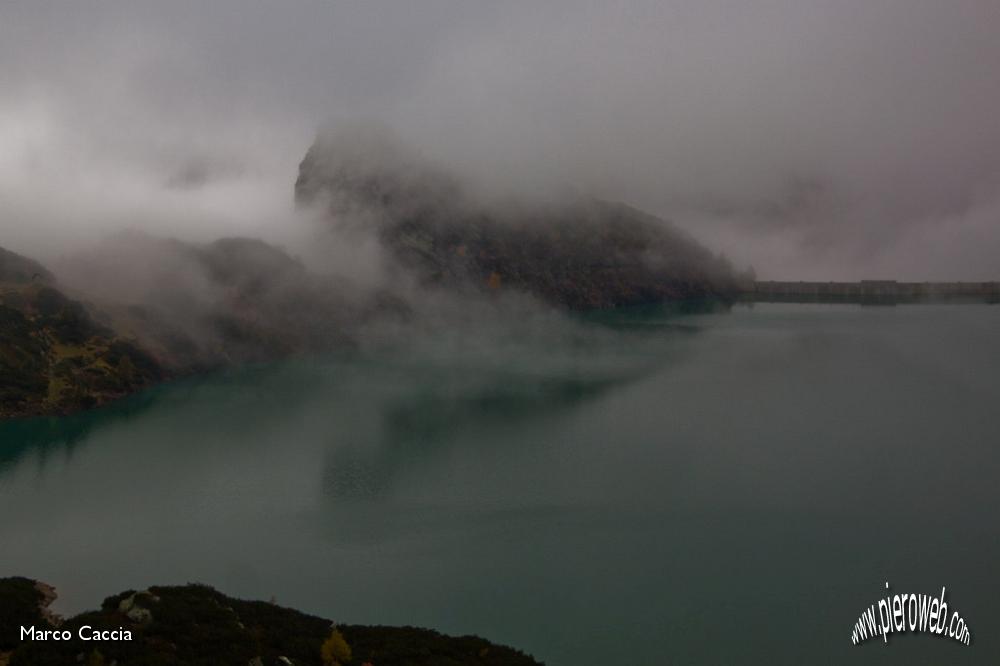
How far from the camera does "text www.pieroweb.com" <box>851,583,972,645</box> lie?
36188 mm

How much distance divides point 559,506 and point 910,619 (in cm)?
2293

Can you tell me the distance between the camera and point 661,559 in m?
44.8

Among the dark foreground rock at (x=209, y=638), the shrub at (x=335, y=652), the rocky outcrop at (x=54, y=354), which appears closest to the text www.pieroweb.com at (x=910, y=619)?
the dark foreground rock at (x=209, y=638)

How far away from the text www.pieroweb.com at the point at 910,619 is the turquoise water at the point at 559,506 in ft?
2.02

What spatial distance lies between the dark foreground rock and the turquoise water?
4632 mm

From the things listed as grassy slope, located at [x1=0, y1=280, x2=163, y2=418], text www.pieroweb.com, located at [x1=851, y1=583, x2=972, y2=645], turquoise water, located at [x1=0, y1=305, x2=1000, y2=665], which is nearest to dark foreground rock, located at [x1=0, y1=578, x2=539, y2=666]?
turquoise water, located at [x1=0, y1=305, x2=1000, y2=665]

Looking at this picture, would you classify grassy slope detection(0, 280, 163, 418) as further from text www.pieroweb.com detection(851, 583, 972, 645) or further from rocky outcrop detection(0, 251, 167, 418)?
text www.pieroweb.com detection(851, 583, 972, 645)

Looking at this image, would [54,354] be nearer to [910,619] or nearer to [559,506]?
[559,506]

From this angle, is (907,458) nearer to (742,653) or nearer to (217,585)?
(742,653)

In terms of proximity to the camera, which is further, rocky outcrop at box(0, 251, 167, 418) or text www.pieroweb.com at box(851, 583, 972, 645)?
rocky outcrop at box(0, 251, 167, 418)

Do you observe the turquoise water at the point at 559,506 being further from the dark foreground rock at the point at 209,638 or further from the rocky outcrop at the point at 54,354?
the rocky outcrop at the point at 54,354

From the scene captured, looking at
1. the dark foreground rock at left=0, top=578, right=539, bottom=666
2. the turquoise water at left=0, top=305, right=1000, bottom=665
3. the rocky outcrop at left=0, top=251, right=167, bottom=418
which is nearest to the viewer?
the dark foreground rock at left=0, top=578, right=539, bottom=666

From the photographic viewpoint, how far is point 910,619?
3866cm

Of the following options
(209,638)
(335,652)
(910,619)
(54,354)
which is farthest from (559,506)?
(54,354)
